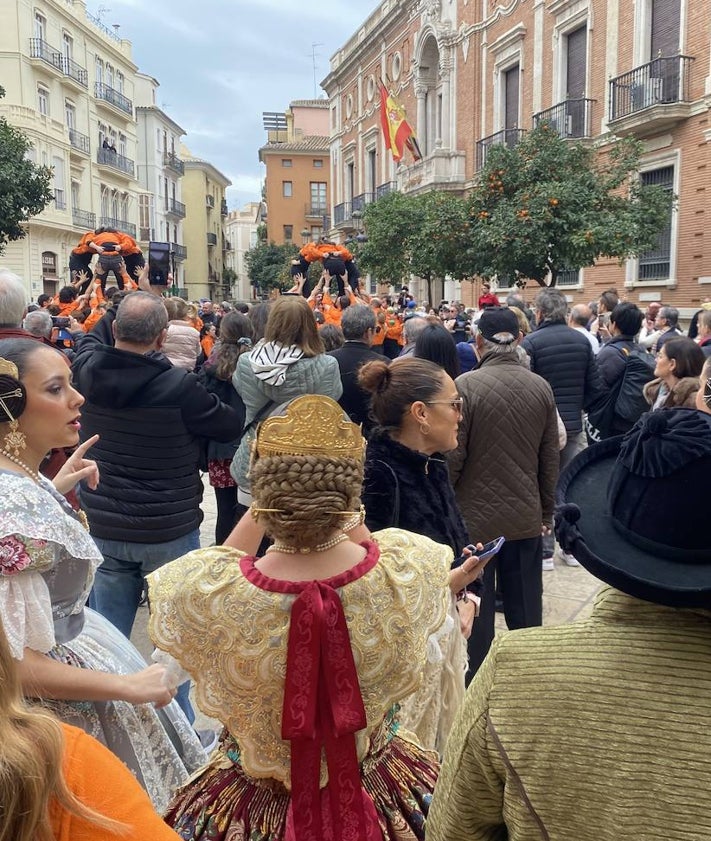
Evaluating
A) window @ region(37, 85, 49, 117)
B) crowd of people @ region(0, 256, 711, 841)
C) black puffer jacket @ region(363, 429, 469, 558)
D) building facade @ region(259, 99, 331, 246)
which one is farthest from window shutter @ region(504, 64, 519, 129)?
building facade @ region(259, 99, 331, 246)

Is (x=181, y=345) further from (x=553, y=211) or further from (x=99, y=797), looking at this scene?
(x=553, y=211)

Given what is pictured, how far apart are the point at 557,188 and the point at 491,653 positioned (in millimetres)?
13244

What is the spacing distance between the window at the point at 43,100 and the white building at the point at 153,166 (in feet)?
43.4

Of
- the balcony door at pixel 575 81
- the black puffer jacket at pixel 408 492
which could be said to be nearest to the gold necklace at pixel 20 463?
the black puffer jacket at pixel 408 492

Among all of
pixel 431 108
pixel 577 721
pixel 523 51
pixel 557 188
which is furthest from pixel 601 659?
pixel 431 108

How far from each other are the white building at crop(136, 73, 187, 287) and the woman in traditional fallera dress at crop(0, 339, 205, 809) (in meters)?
47.8

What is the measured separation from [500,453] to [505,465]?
0.21ft

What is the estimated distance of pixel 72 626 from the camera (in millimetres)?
2115

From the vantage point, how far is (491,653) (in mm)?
1153

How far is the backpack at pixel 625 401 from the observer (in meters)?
5.79

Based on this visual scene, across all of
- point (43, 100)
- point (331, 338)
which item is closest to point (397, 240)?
point (331, 338)

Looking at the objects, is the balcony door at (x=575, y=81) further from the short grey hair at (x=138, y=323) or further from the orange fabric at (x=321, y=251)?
the short grey hair at (x=138, y=323)

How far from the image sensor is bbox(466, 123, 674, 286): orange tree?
13125 mm

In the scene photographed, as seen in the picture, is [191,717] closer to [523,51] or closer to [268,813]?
[268,813]
